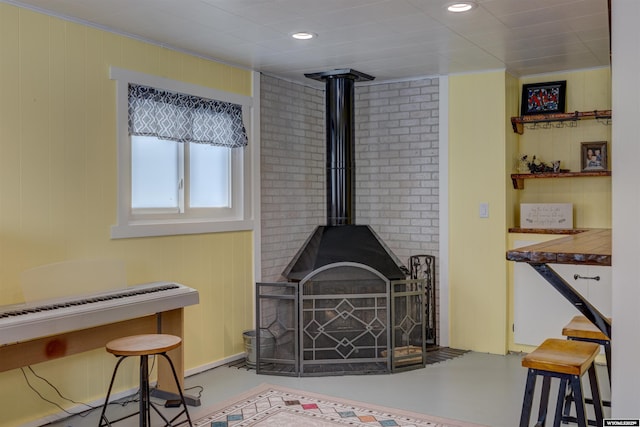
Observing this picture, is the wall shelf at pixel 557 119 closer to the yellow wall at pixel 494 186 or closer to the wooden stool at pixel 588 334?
the yellow wall at pixel 494 186

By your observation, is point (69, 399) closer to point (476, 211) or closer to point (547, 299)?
point (476, 211)

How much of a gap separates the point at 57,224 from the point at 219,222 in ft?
4.11

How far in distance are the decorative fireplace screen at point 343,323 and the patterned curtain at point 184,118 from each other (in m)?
1.14

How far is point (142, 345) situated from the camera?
276cm

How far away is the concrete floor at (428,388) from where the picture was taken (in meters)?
3.29

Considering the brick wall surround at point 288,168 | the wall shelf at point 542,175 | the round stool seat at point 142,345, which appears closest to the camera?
the round stool seat at point 142,345

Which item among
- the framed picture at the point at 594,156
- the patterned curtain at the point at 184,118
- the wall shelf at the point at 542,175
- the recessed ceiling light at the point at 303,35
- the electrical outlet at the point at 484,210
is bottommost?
the electrical outlet at the point at 484,210

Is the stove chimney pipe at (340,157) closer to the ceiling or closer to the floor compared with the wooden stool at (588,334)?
closer to the ceiling

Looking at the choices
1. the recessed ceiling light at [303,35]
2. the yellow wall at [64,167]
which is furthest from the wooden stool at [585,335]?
the yellow wall at [64,167]

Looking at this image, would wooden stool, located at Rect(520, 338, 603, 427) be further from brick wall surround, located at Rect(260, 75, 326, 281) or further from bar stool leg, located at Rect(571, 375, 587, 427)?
brick wall surround, located at Rect(260, 75, 326, 281)

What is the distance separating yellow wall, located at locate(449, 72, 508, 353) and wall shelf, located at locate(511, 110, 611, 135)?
0.69ft

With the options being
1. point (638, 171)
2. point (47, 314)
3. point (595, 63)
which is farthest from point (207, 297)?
point (638, 171)

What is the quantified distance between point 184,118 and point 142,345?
1773 mm

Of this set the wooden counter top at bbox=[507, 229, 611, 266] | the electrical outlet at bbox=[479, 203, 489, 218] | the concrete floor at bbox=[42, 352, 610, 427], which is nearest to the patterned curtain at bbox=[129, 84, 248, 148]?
the concrete floor at bbox=[42, 352, 610, 427]
